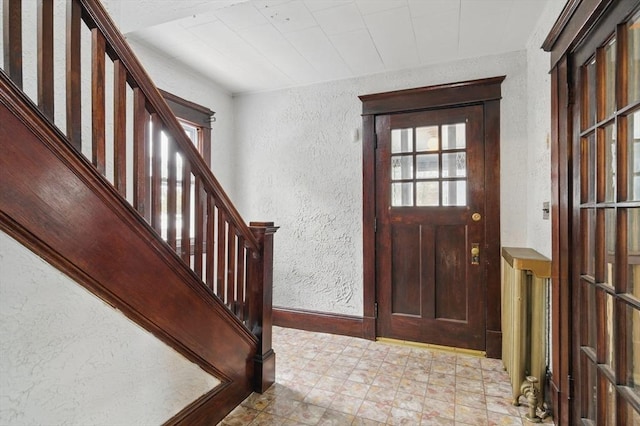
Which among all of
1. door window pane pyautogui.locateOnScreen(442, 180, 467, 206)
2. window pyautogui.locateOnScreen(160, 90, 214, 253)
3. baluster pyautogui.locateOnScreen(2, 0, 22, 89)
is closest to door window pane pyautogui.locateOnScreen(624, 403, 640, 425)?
door window pane pyautogui.locateOnScreen(442, 180, 467, 206)

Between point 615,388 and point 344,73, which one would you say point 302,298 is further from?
point 615,388

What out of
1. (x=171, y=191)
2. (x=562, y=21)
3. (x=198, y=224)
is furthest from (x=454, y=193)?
(x=171, y=191)

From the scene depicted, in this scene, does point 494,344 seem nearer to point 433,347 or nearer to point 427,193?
point 433,347

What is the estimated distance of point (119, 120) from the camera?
1.36 meters

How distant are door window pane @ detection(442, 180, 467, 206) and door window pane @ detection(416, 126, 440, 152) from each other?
1.14ft

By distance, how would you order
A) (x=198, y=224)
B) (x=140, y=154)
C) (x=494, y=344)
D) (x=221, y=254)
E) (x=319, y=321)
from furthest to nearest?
(x=319, y=321) → (x=494, y=344) → (x=221, y=254) → (x=198, y=224) → (x=140, y=154)

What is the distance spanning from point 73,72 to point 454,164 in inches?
106

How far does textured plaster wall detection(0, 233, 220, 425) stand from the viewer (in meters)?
1.08

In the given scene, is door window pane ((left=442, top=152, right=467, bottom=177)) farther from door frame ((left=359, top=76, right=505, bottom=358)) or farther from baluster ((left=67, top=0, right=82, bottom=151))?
baluster ((left=67, top=0, right=82, bottom=151))

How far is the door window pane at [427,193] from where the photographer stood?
2.93 m

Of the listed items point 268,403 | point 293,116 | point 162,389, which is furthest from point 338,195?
point 162,389

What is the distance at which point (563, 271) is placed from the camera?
1.77 m

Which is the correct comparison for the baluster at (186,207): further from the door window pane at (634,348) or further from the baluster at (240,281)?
the door window pane at (634,348)

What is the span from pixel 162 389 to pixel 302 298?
1.95 meters
